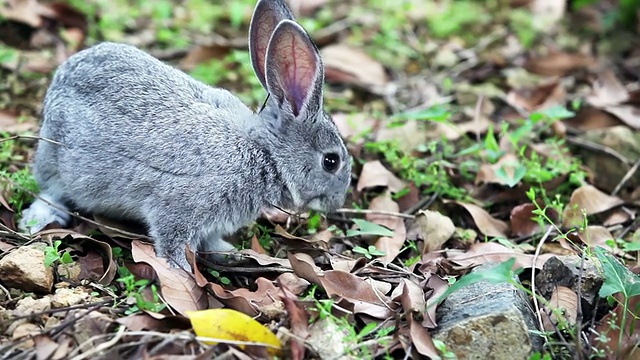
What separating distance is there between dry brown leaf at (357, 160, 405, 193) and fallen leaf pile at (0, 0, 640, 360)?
2 centimetres

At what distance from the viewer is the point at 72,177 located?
4703mm

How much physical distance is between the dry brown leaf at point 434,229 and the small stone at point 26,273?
2.26 m

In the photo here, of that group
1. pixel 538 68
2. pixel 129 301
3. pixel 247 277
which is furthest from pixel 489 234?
pixel 538 68

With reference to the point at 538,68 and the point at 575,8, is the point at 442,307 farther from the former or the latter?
the point at 575,8

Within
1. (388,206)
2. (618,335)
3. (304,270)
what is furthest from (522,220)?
(304,270)

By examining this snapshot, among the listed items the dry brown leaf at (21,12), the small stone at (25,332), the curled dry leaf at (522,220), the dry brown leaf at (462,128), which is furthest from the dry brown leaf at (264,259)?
the dry brown leaf at (21,12)

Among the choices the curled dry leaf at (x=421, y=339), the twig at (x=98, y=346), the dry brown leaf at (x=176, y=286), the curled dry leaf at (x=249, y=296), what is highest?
the twig at (x=98, y=346)

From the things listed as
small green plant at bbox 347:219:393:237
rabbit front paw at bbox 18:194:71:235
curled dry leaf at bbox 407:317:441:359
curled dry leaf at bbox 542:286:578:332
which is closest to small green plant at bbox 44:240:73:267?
rabbit front paw at bbox 18:194:71:235

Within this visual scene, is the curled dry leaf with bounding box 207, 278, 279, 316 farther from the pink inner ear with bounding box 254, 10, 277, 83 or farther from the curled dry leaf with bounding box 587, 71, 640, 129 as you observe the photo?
the curled dry leaf with bounding box 587, 71, 640, 129

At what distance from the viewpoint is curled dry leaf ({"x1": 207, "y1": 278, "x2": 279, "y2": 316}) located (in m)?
3.98

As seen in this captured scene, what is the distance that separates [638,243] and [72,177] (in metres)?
3.46

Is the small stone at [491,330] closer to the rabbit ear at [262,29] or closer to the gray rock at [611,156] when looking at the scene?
the rabbit ear at [262,29]

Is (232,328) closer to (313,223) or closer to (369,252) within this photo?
(369,252)

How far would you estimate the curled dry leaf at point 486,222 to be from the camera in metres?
5.27
